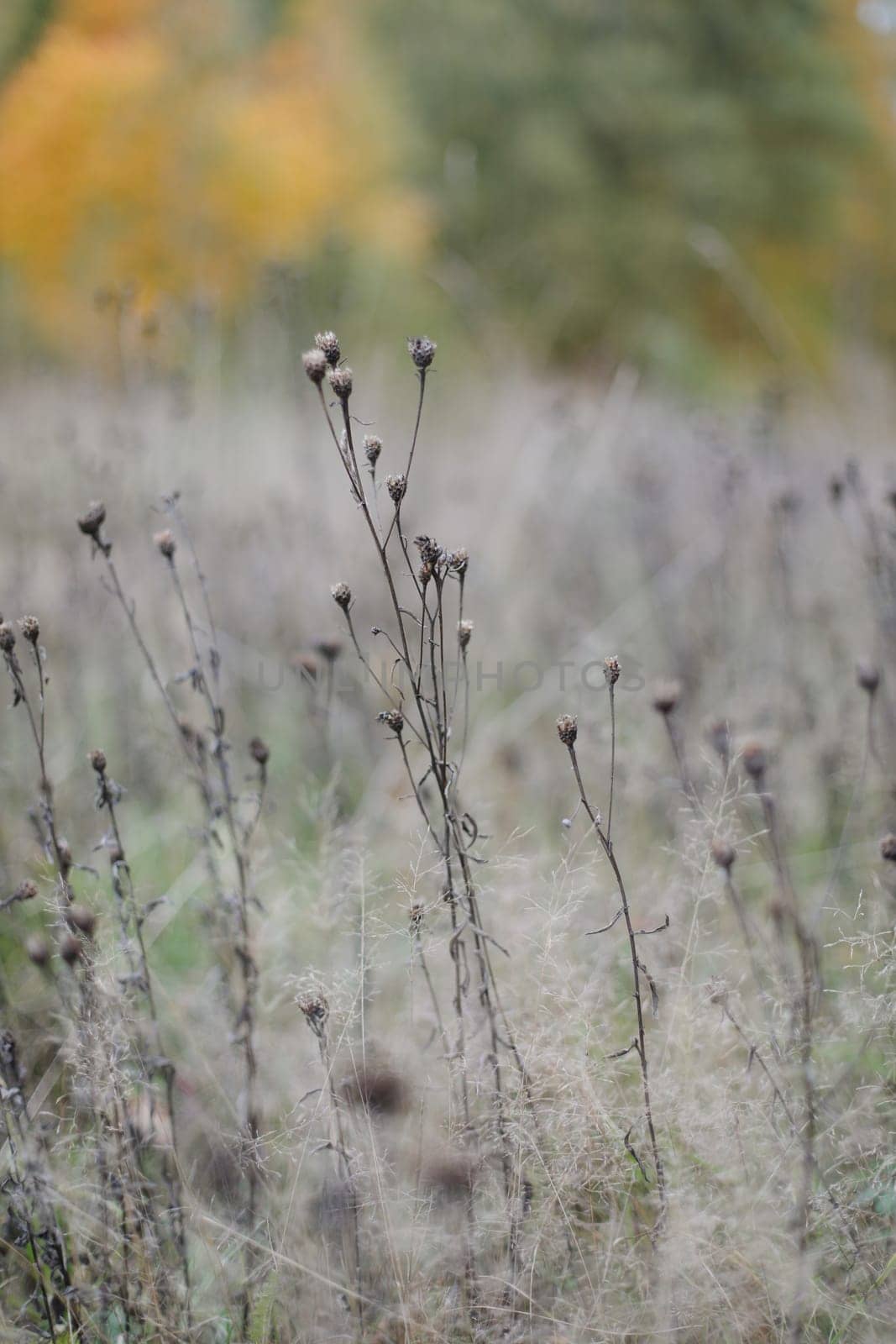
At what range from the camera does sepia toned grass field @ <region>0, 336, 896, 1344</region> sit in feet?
3.25

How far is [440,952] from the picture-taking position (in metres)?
1.43

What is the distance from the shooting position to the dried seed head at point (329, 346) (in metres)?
0.97

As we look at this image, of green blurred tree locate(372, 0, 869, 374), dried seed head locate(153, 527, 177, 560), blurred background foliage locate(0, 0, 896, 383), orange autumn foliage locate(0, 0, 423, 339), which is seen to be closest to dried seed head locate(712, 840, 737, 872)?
dried seed head locate(153, 527, 177, 560)

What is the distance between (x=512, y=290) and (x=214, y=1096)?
11.0 m

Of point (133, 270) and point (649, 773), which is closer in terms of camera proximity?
point (649, 773)

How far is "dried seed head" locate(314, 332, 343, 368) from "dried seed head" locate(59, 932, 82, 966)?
668mm

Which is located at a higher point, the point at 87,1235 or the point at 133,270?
the point at 133,270

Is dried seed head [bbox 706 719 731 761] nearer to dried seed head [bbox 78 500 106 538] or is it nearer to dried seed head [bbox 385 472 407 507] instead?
dried seed head [bbox 385 472 407 507]

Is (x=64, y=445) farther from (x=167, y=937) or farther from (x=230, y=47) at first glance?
(x=230, y=47)

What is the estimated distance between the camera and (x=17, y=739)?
2.13 meters

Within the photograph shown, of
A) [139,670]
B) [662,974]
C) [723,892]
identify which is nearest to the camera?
[662,974]

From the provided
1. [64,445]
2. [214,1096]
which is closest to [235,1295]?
[214,1096]

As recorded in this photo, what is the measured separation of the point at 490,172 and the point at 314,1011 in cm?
1351

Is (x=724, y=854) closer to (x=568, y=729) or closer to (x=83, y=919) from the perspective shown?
(x=568, y=729)
